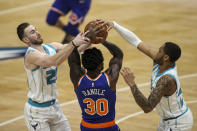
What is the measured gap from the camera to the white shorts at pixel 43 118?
6723 mm

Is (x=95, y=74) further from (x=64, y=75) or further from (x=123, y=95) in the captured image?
(x=64, y=75)

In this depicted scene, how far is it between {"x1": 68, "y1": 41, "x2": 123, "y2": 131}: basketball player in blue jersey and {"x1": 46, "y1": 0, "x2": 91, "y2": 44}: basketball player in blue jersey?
6844 mm

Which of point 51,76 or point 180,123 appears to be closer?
point 180,123

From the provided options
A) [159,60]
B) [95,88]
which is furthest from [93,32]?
[159,60]

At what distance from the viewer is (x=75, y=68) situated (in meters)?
6.31

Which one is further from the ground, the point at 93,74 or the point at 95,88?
the point at 93,74

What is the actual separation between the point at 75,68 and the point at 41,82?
0.66 meters

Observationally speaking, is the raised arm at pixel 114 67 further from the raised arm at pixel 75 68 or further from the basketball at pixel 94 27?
the raised arm at pixel 75 68

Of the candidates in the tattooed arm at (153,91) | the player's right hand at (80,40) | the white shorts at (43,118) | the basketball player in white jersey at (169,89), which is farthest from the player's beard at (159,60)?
the white shorts at (43,118)

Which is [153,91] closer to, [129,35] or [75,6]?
[129,35]

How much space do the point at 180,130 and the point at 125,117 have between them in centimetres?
279

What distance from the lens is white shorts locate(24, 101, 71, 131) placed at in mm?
6723

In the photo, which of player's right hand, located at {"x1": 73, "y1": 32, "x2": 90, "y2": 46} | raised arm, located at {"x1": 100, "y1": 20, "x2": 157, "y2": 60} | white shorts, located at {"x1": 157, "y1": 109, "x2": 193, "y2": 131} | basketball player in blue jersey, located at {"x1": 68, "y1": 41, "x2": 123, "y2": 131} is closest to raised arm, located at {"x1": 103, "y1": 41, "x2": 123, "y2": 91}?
basketball player in blue jersey, located at {"x1": 68, "y1": 41, "x2": 123, "y2": 131}

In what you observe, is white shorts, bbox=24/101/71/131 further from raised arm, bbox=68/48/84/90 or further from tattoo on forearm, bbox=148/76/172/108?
tattoo on forearm, bbox=148/76/172/108
